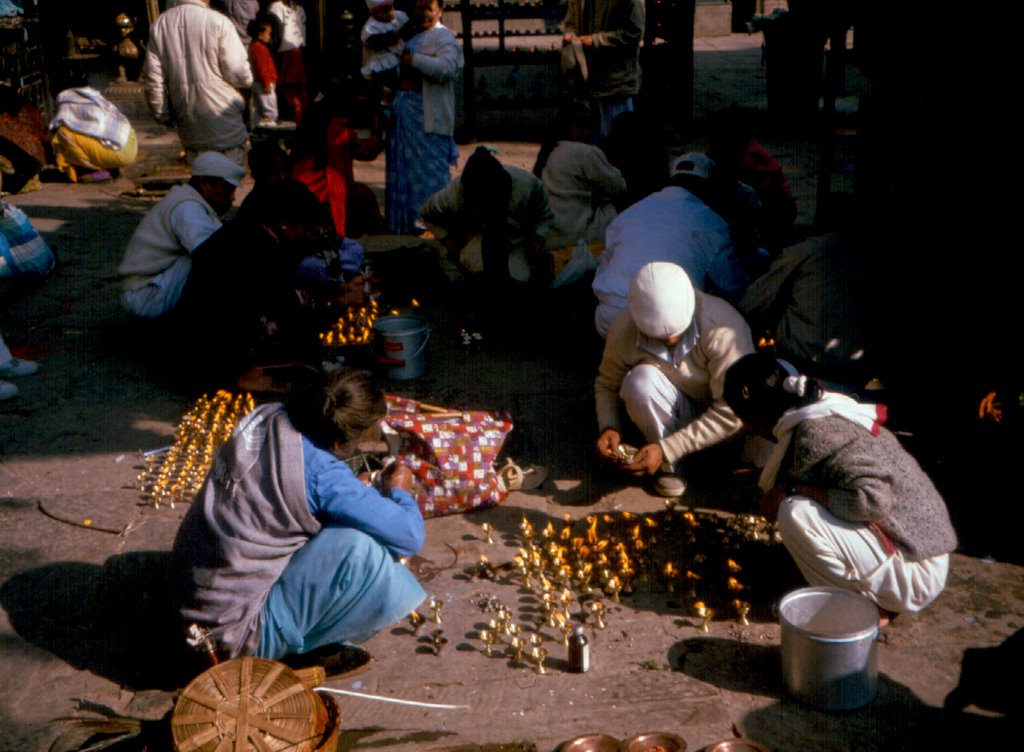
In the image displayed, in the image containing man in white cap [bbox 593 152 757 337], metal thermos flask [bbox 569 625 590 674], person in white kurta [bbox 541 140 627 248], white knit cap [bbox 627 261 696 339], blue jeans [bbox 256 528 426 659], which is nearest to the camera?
blue jeans [bbox 256 528 426 659]

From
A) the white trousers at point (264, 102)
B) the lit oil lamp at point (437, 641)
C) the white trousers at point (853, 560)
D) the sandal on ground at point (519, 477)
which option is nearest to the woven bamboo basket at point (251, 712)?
the lit oil lamp at point (437, 641)

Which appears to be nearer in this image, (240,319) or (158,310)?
(240,319)

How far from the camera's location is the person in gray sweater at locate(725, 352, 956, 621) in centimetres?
385

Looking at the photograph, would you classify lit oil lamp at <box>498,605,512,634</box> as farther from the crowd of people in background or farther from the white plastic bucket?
the white plastic bucket

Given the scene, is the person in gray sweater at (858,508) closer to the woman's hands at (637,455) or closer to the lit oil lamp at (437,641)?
the woman's hands at (637,455)

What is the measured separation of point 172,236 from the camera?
6484mm

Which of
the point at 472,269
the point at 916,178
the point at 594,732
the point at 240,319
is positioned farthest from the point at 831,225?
the point at 594,732

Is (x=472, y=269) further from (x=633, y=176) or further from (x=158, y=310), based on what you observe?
(x=158, y=310)

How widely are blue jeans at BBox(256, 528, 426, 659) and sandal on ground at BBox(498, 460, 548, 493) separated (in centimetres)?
124

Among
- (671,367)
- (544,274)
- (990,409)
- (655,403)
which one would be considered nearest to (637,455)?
(655,403)

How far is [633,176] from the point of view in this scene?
7305 mm

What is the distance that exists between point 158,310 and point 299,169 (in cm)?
208

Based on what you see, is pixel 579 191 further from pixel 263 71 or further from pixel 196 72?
pixel 263 71

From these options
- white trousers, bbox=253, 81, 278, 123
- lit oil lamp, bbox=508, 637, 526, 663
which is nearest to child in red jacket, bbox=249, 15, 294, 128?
white trousers, bbox=253, 81, 278, 123
